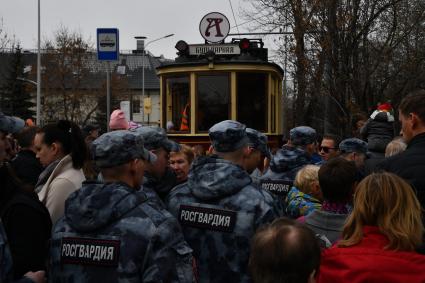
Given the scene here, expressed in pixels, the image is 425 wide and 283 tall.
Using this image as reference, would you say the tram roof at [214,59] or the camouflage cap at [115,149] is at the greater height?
the tram roof at [214,59]

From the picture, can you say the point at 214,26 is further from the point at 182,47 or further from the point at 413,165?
the point at 413,165

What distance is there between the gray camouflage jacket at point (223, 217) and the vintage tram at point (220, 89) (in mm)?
7226

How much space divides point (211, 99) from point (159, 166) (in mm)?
6777

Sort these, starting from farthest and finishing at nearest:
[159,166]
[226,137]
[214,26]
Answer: [214,26] → [159,166] → [226,137]

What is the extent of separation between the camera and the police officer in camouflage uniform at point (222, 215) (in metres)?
3.73

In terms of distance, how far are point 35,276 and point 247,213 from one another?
125 centimetres

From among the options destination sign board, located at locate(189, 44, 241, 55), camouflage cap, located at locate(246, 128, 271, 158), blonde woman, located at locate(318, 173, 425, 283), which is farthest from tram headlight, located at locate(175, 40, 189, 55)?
blonde woman, located at locate(318, 173, 425, 283)

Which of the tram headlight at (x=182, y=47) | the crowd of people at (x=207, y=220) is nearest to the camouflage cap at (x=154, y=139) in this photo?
the crowd of people at (x=207, y=220)

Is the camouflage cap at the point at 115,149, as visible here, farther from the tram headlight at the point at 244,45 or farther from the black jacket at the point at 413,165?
the tram headlight at the point at 244,45

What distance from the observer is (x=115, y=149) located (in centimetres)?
313

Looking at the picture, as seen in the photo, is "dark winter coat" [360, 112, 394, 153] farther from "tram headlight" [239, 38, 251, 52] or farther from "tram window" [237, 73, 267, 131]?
"tram headlight" [239, 38, 251, 52]

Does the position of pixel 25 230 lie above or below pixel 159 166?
below

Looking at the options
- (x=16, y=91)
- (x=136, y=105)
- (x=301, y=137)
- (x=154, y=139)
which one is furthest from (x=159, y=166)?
(x=136, y=105)

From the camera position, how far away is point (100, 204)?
3000 mm
